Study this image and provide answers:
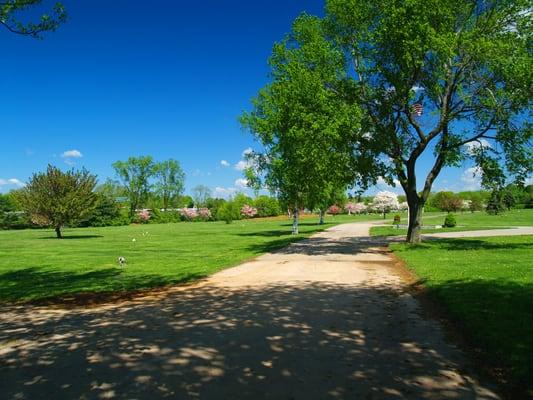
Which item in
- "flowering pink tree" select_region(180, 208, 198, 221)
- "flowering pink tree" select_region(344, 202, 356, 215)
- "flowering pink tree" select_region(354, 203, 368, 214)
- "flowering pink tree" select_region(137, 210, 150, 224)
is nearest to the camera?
"flowering pink tree" select_region(137, 210, 150, 224)

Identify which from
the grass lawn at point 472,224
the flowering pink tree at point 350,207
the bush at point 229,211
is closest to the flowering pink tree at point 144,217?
the bush at point 229,211

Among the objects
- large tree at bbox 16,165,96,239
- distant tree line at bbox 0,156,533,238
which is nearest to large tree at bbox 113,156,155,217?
distant tree line at bbox 0,156,533,238

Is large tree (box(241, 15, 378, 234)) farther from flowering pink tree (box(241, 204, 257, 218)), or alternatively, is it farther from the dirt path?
flowering pink tree (box(241, 204, 257, 218))

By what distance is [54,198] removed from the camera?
36875mm

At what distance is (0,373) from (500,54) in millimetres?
19713

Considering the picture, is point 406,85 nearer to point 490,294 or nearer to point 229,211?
point 490,294

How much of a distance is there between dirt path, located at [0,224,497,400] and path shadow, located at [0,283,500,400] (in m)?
0.02

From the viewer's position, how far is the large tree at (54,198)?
36.8 m

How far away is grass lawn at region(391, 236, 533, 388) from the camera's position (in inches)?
233

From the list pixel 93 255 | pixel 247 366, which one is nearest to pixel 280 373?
pixel 247 366

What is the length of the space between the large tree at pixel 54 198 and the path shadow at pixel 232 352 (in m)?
29.9

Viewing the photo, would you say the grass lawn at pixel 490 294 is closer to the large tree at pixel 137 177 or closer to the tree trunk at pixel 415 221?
the tree trunk at pixel 415 221

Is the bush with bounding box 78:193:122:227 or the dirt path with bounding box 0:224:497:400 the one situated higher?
the bush with bounding box 78:193:122:227

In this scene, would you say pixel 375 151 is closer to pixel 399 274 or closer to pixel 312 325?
pixel 399 274
